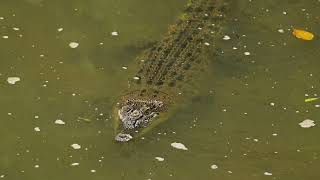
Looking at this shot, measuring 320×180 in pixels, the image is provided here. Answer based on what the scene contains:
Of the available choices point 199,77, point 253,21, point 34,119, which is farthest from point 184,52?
point 34,119

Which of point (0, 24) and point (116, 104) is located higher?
point (0, 24)

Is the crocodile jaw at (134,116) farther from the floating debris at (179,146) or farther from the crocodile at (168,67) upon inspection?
the floating debris at (179,146)

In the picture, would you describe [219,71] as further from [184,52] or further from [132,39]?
[132,39]

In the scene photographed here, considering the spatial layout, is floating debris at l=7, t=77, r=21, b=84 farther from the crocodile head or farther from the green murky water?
the crocodile head

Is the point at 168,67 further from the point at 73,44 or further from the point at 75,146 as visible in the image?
the point at 75,146

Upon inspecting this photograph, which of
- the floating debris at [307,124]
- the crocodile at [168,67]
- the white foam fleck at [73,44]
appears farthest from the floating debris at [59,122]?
the floating debris at [307,124]

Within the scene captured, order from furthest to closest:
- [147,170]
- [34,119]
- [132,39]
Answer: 1. [132,39]
2. [34,119]
3. [147,170]
